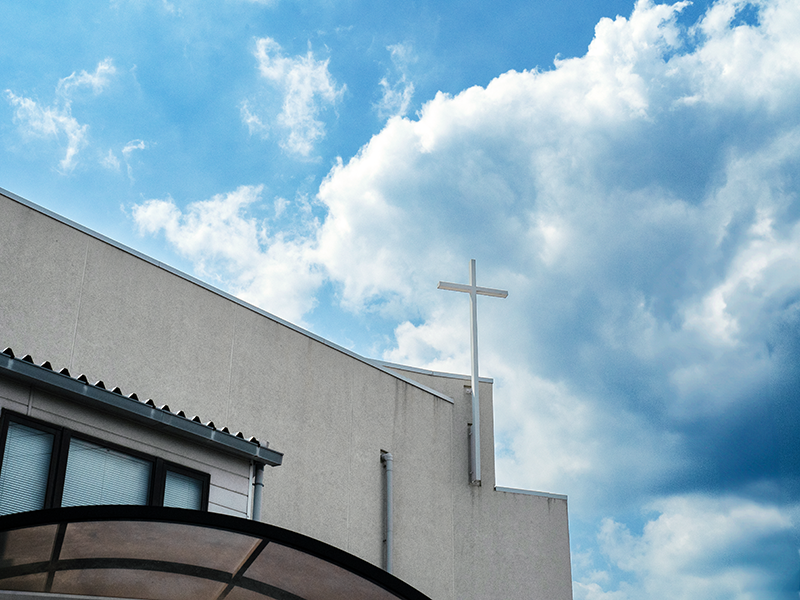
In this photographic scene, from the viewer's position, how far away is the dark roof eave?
291 inches

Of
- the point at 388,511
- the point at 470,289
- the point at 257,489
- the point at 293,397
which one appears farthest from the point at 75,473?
the point at 470,289

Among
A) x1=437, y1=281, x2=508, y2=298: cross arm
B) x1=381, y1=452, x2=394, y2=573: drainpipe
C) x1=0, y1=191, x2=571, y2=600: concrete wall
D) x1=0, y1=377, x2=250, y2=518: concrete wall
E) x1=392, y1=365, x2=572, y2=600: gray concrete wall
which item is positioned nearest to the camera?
x1=0, y1=377, x2=250, y2=518: concrete wall

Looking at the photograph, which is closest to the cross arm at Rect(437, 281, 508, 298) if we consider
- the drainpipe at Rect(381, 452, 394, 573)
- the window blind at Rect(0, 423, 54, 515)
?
the drainpipe at Rect(381, 452, 394, 573)

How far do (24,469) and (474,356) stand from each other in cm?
A: 1163

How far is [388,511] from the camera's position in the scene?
1500 centimetres

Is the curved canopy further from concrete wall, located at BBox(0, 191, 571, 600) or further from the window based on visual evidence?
concrete wall, located at BBox(0, 191, 571, 600)

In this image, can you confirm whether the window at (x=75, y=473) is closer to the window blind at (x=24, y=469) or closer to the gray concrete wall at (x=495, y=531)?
the window blind at (x=24, y=469)

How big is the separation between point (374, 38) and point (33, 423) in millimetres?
21285

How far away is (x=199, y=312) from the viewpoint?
511 inches

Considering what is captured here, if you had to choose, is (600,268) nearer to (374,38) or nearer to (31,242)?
(374,38)

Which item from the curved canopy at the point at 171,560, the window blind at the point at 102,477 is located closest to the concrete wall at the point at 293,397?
the window blind at the point at 102,477

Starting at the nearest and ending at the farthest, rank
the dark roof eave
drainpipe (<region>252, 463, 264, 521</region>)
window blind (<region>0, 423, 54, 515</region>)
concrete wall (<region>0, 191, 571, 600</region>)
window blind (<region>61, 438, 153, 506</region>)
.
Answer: window blind (<region>0, 423, 54, 515</region>) → the dark roof eave → window blind (<region>61, 438, 153, 506</region>) → drainpipe (<region>252, 463, 264, 521</region>) → concrete wall (<region>0, 191, 571, 600</region>)

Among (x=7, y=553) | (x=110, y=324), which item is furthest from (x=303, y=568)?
(x=110, y=324)

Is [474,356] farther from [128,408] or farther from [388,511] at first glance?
[128,408]
